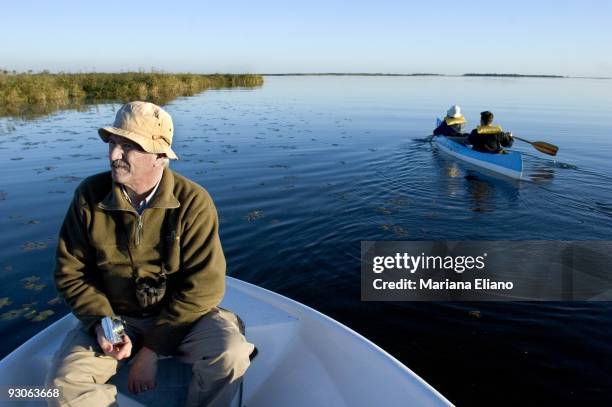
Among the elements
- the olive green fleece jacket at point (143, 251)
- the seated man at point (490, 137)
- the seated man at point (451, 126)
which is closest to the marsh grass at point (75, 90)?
the seated man at point (451, 126)

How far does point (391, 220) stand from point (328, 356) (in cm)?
470

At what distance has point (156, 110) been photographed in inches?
88.0

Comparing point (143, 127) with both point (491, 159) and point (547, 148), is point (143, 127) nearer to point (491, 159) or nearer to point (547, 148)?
point (491, 159)

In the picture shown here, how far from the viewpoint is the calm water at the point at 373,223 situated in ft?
12.5

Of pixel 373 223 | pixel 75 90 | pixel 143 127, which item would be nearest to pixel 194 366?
pixel 143 127

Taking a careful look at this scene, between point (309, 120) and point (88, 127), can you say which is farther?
point (309, 120)

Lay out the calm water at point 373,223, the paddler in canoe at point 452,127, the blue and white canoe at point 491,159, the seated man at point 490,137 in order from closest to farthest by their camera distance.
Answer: the calm water at point 373,223, the blue and white canoe at point 491,159, the seated man at point 490,137, the paddler in canoe at point 452,127

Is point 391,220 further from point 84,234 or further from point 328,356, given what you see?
point 84,234

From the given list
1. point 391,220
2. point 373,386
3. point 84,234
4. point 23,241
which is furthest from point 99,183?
point 391,220

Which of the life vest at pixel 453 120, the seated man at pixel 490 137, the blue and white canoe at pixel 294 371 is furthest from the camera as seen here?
the life vest at pixel 453 120

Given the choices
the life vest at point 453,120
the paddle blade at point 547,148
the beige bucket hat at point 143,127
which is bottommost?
the paddle blade at point 547,148

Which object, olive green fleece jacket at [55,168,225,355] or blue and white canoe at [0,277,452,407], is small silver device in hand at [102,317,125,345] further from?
blue and white canoe at [0,277,452,407]

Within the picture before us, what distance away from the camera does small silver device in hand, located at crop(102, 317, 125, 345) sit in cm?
215

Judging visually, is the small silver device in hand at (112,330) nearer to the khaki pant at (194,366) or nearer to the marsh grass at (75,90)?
the khaki pant at (194,366)
